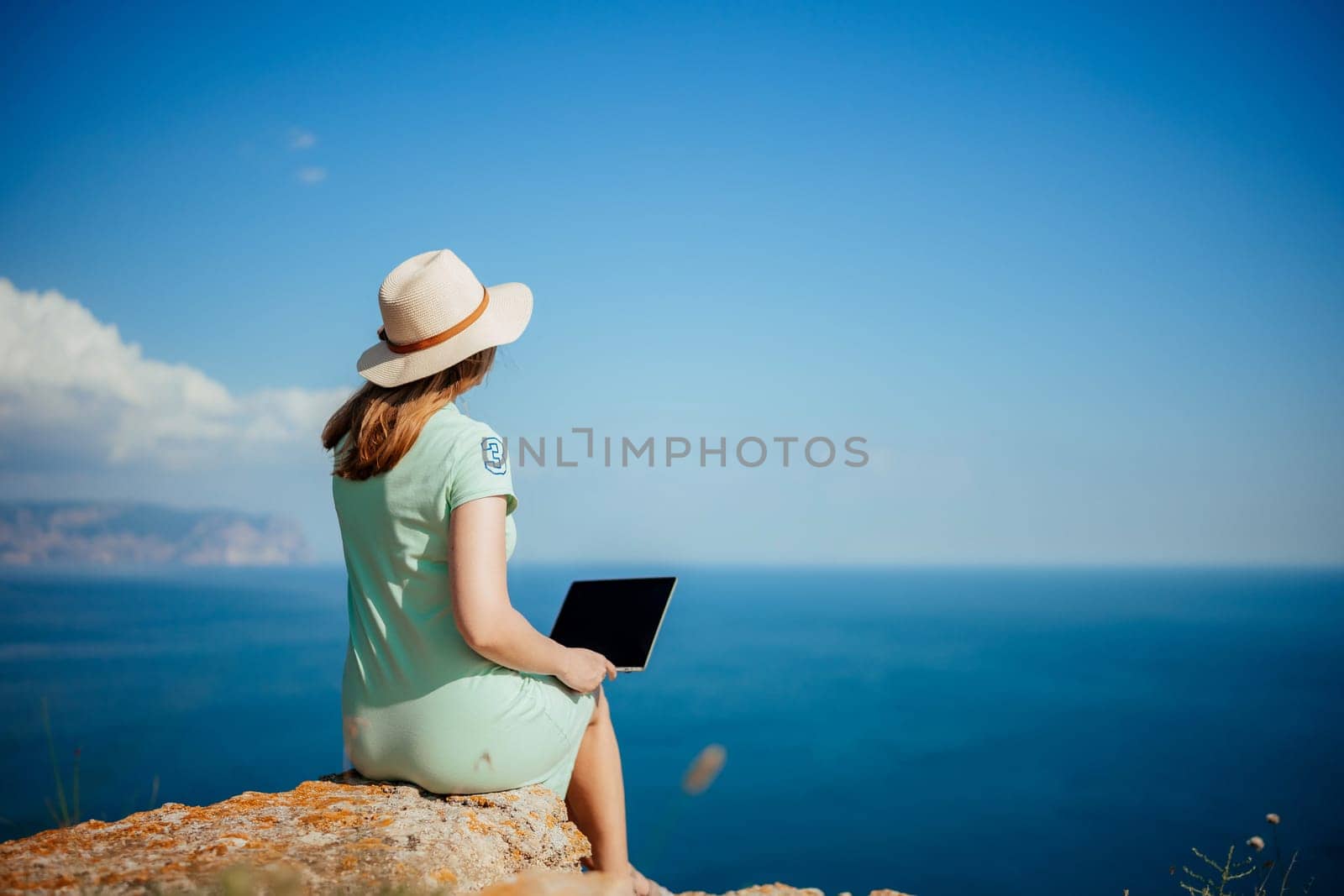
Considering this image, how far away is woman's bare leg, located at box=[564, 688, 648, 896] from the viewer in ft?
8.01

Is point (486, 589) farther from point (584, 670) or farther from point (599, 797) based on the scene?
point (599, 797)

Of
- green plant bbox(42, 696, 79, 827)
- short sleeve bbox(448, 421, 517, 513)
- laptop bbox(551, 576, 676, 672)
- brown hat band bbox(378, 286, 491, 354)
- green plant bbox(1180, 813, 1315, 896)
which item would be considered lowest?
green plant bbox(1180, 813, 1315, 896)

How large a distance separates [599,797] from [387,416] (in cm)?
122

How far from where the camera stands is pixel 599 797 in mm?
2441

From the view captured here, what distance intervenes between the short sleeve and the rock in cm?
77

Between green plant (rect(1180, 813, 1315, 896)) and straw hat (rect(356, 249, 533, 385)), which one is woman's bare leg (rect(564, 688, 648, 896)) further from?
green plant (rect(1180, 813, 1315, 896))

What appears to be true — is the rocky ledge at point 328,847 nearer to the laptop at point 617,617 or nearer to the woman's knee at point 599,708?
the woman's knee at point 599,708

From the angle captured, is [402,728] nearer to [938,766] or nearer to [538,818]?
[538,818]

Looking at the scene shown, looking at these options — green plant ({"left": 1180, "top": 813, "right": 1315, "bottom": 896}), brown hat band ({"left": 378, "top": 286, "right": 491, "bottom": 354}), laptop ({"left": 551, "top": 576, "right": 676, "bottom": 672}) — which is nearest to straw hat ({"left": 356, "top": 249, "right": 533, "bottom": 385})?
brown hat band ({"left": 378, "top": 286, "right": 491, "bottom": 354})

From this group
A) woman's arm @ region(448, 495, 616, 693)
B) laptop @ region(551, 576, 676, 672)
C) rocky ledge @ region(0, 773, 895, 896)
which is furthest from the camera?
laptop @ region(551, 576, 676, 672)

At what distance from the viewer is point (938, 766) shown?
48531 mm


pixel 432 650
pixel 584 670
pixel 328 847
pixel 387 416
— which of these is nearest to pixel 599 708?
pixel 584 670

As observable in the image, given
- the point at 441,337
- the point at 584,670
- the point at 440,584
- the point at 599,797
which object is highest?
the point at 441,337

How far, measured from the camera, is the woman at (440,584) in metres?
2.07
